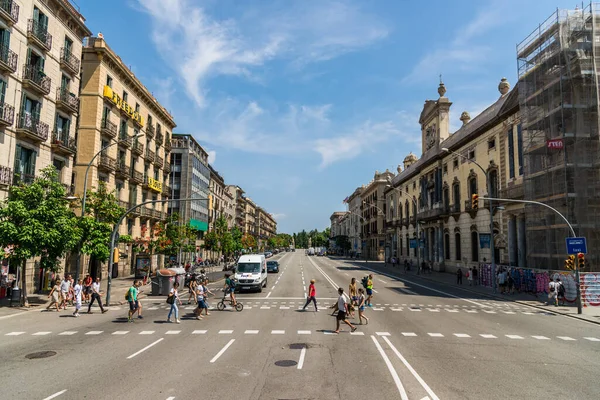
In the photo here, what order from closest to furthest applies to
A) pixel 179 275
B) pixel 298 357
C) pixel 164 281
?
pixel 298 357, pixel 164 281, pixel 179 275

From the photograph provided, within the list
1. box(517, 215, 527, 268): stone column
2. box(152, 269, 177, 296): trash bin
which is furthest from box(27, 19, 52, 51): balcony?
box(517, 215, 527, 268): stone column

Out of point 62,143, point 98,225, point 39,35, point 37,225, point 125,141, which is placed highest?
point 39,35

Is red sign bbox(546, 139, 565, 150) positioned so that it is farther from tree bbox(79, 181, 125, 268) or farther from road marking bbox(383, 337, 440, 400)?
tree bbox(79, 181, 125, 268)

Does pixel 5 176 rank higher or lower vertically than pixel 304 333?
higher

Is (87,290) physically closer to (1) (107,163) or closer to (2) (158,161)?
(1) (107,163)

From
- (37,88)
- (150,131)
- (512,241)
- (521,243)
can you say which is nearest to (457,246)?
(512,241)

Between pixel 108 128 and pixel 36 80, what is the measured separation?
10071mm

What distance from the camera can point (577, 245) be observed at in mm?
21000

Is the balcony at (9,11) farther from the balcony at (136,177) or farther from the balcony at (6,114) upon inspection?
the balcony at (136,177)

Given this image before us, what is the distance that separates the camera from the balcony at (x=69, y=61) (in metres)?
29.6

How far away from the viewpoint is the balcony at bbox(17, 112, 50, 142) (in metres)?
24.9

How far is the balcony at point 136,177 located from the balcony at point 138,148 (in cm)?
204

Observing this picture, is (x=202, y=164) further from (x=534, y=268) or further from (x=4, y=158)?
(x=534, y=268)

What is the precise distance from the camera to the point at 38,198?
2155 cm
